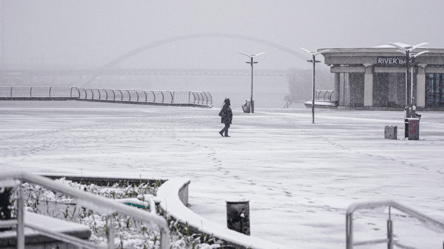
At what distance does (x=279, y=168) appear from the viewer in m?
15.7

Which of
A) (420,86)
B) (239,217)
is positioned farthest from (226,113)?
(420,86)

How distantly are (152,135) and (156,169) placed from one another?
→ 36.8ft

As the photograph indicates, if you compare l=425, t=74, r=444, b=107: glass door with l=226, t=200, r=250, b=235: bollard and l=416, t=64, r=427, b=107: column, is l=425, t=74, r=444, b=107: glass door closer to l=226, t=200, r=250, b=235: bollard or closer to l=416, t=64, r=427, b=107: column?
l=416, t=64, r=427, b=107: column

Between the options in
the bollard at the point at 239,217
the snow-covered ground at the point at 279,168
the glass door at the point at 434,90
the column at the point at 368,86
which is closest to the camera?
the bollard at the point at 239,217

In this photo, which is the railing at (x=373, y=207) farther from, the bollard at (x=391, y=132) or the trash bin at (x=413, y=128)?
the bollard at (x=391, y=132)

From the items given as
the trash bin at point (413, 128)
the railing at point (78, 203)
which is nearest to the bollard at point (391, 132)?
the trash bin at point (413, 128)

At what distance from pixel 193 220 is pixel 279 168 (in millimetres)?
7654

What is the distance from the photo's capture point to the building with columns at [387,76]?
61844 mm

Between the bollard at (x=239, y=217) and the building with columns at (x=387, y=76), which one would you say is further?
the building with columns at (x=387, y=76)

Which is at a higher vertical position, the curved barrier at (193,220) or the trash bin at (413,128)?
the trash bin at (413,128)

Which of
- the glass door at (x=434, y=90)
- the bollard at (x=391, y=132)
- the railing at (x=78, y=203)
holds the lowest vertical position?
the bollard at (x=391, y=132)

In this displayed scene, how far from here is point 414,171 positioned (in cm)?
1516

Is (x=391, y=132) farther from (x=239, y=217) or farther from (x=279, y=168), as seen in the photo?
(x=239, y=217)

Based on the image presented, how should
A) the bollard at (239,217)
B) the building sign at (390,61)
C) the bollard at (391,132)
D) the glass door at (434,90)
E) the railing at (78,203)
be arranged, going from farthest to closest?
the glass door at (434,90) < the building sign at (390,61) < the bollard at (391,132) < the bollard at (239,217) < the railing at (78,203)
